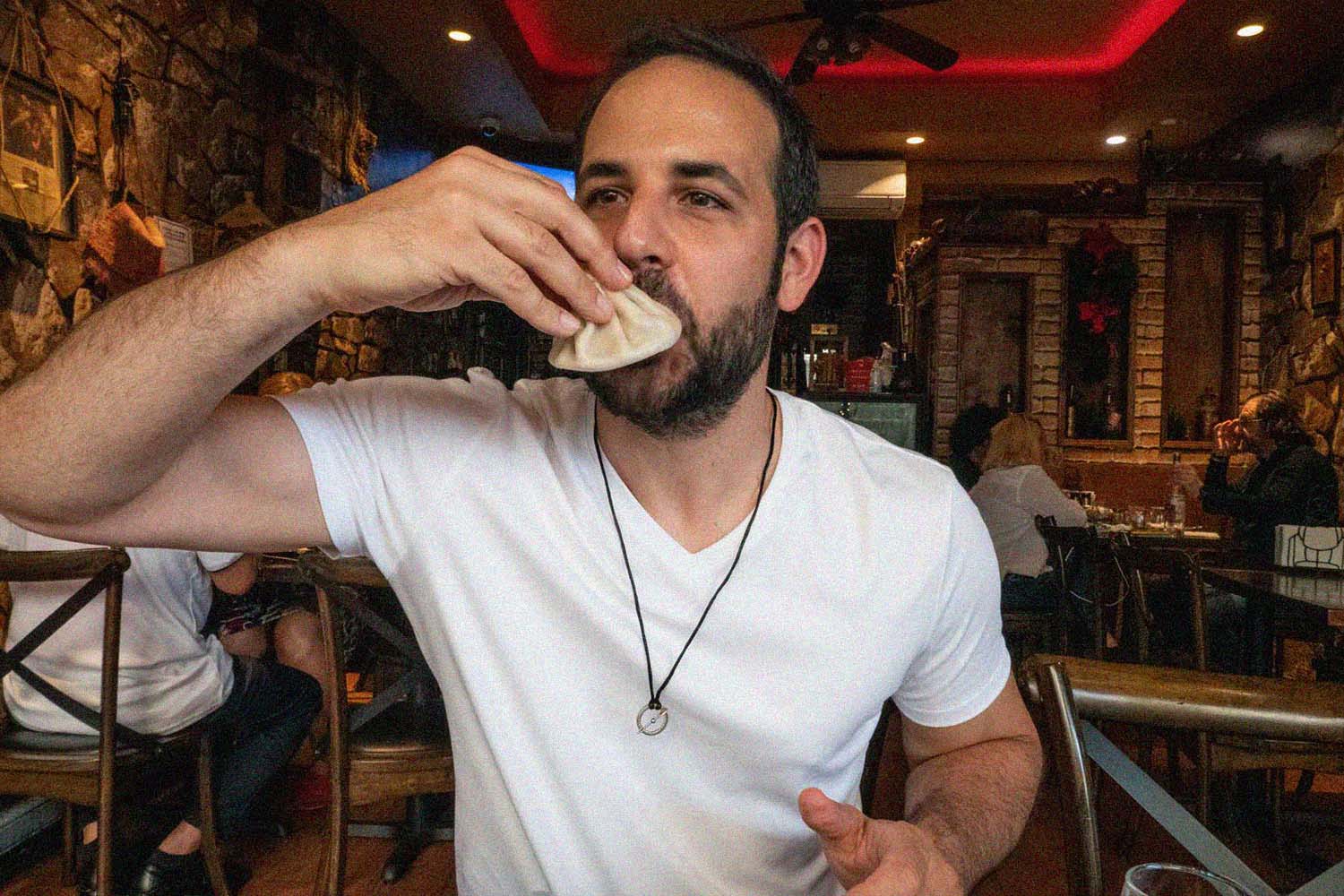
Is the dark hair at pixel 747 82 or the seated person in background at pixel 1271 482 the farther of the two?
the seated person in background at pixel 1271 482

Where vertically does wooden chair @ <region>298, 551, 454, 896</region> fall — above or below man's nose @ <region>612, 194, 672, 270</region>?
below

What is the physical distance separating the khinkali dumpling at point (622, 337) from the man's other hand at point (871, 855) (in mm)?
495

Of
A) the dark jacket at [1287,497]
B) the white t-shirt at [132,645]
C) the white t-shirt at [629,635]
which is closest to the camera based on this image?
the white t-shirt at [629,635]

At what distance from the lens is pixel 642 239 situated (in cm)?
109

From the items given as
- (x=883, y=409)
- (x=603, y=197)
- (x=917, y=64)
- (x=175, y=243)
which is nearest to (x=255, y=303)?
(x=603, y=197)

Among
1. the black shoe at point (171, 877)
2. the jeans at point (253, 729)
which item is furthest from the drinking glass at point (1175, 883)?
the black shoe at point (171, 877)

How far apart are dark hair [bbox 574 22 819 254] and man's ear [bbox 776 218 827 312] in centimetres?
2

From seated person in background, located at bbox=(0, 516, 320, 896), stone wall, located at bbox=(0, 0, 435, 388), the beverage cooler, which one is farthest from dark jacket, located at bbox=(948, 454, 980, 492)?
seated person in background, located at bbox=(0, 516, 320, 896)

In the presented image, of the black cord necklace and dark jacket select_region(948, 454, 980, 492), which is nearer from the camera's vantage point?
the black cord necklace

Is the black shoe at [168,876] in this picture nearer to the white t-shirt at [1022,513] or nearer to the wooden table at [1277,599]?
the wooden table at [1277,599]

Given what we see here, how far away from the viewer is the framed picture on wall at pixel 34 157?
2.59m

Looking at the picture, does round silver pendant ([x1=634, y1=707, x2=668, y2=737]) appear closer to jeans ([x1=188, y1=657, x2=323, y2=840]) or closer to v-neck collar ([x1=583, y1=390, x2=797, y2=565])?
v-neck collar ([x1=583, y1=390, x2=797, y2=565])

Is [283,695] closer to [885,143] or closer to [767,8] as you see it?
[767,8]

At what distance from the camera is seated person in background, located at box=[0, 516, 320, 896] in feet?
7.13
